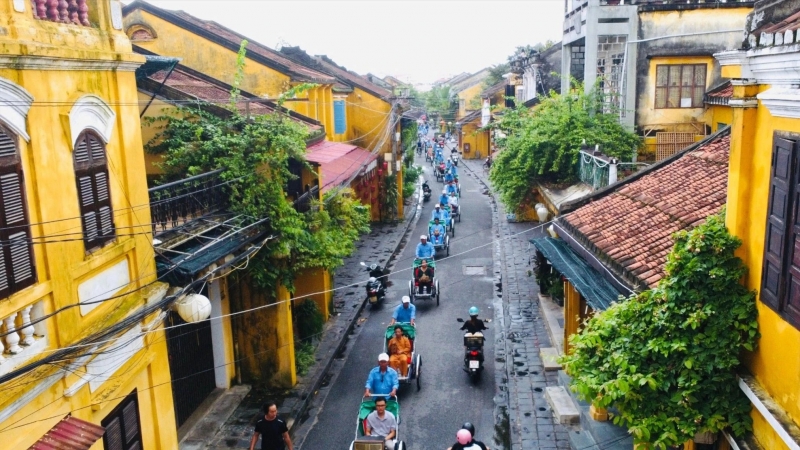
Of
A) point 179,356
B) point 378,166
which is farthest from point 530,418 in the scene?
point 378,166

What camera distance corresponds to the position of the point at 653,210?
10.5 meters

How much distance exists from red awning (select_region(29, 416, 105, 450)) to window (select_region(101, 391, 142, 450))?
0.88m

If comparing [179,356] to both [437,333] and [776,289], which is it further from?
[776,289]

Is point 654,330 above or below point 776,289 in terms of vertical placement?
below

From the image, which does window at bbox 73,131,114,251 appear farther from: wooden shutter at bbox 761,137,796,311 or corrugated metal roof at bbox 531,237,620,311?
wooden shutter at bbox 761,137,796,311

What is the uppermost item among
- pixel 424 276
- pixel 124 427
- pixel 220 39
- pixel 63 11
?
pixel 220 39

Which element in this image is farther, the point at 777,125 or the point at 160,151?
the point at 160,151

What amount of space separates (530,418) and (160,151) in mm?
7916

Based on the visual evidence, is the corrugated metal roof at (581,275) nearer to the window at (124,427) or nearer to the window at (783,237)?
the window at (783,237)

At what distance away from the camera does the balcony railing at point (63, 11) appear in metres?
6.33

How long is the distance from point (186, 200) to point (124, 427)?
11.3ft

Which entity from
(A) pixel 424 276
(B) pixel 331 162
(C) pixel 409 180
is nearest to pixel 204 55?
(B) pixel 331 162

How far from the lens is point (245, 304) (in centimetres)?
1270

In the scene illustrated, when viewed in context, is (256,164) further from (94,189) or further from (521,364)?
A: (521,364)
